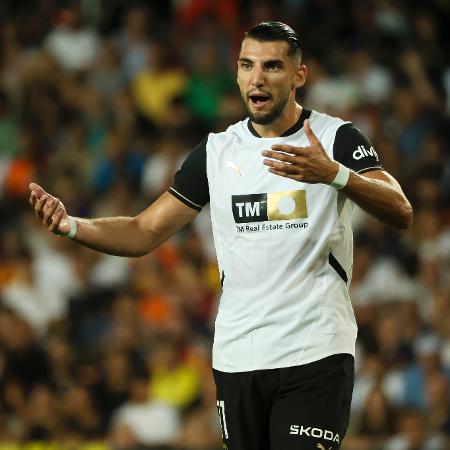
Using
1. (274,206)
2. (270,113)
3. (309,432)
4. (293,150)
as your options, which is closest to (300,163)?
(293,150)

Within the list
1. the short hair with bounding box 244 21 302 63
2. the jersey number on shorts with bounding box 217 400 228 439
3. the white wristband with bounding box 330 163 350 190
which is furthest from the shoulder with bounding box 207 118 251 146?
the jersey number on shorts with bounding box 217 400 228 439

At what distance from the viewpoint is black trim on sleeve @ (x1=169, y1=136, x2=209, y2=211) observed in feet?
16.6

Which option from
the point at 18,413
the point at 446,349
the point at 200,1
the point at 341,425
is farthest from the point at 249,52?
the point at 200,1

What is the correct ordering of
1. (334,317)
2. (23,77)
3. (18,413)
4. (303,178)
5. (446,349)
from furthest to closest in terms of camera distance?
(23,77) → (18,413) → (446,349) → (334,317) → (303,178)

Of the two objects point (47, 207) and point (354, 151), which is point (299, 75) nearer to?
point (354, 151)

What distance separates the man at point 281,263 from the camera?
4.60m

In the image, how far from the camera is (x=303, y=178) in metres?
4.17

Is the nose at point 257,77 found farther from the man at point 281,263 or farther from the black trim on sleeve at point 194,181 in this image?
the black trim on sleeve at point 194,181

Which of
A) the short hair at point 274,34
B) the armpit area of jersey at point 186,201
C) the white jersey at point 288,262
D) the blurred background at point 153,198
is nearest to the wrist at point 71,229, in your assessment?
the armpit area of jersey at point 186,201

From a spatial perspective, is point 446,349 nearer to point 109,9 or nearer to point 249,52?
point 249,52

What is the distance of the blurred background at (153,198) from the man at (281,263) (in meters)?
3.89

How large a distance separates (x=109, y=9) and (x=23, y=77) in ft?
4.41

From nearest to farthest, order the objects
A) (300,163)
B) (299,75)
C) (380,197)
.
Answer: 1. (300,163)
2. (380,197)
3. (299,75)

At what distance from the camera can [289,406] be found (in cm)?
461
